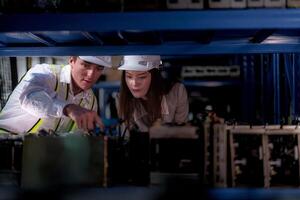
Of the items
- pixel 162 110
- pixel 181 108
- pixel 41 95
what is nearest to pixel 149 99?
pixel 162 110

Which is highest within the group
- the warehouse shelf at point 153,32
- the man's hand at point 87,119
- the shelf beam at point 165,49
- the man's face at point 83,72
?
the warehouse shelf at point 153,32

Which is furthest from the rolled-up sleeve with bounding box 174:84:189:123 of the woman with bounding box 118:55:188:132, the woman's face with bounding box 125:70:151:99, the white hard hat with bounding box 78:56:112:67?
the white hard hat with bounding box 78:56:112:67

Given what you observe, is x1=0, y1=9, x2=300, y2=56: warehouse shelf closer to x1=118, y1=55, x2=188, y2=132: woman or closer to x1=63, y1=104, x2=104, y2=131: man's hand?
x1=63, y1=104, x2=104, y2=131: man's hand

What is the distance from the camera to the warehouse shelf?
1572mm

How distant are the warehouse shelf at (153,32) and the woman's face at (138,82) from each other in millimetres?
749

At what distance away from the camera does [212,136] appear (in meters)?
1.69

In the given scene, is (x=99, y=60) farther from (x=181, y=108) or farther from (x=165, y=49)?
(x=181, y=108)

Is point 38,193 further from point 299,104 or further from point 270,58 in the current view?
point 270,58

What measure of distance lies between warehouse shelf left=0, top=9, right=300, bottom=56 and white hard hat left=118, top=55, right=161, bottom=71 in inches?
20.6

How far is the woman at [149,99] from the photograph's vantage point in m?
3.00

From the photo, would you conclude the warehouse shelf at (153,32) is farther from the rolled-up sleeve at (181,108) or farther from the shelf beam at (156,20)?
the rolled-up sleeve at (181,108)

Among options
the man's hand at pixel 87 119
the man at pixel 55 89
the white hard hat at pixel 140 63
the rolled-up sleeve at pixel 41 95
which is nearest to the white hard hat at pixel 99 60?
the man at pixel 55 89

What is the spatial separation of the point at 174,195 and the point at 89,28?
711 mm

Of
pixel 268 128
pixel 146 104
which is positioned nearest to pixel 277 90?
pixel 146 104
